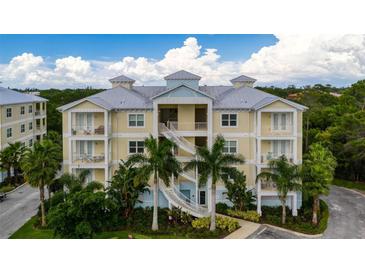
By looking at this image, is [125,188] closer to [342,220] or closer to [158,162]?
[158,162]

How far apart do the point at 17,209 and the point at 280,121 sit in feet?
57.5

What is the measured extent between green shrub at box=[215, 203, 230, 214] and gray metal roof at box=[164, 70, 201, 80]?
8256 mm

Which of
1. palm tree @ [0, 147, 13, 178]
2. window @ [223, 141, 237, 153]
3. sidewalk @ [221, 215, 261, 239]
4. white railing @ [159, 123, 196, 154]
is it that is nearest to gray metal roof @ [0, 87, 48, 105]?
palm tree @ [0, 147, 13, 178]

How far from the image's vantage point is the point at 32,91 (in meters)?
35.6

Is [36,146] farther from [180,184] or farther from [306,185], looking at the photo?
[306,185]

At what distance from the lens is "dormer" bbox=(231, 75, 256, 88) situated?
967 inches

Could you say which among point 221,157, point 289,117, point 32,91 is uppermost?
point 32,91

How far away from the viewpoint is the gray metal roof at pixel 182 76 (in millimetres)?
22672

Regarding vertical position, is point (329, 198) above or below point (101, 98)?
below

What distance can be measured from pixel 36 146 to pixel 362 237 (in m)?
18.2

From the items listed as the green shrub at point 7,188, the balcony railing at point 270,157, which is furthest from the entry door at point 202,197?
the green shrub at point 7,188

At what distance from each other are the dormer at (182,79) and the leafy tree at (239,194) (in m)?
6.64
